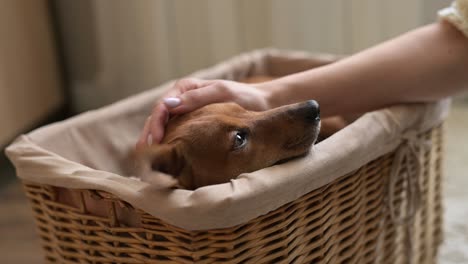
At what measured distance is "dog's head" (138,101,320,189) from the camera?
0.93 metres

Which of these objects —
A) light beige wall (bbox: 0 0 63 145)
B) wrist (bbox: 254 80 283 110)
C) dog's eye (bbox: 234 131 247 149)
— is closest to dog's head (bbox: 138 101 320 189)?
dog's eye (bbox: 234 131 247 149)

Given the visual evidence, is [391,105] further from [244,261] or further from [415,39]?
[244,261]

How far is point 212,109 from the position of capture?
3.28 ft

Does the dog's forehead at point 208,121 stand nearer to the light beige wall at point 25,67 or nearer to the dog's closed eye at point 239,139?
the dog's closed eye at point 239,139

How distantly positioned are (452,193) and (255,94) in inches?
29.5

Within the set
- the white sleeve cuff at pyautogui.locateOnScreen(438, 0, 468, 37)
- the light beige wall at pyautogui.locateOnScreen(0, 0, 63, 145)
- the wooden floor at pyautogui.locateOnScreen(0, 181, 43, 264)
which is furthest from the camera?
the light beige wall at pyautogui.locateOnScreen(0, 0, 63, 145)

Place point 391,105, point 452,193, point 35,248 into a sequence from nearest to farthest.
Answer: point 391,105 < point 35,248 < point 452,193

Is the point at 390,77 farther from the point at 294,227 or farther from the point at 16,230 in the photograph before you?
the point at 16,230

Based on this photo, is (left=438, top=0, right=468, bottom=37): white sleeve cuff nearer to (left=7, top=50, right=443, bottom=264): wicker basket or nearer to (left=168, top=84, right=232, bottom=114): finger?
(left=7, top=50, right=443, bottom=264): wicker basket

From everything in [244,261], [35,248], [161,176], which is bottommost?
[35,248]

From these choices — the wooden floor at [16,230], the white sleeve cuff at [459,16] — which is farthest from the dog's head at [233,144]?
the wooden floor at [16,230]

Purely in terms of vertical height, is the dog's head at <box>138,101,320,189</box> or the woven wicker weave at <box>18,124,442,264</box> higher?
the dog's head at <box>138,101,320,189</box>

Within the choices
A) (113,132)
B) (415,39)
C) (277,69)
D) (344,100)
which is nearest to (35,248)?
(113,132)

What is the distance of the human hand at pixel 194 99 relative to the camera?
1013mm
